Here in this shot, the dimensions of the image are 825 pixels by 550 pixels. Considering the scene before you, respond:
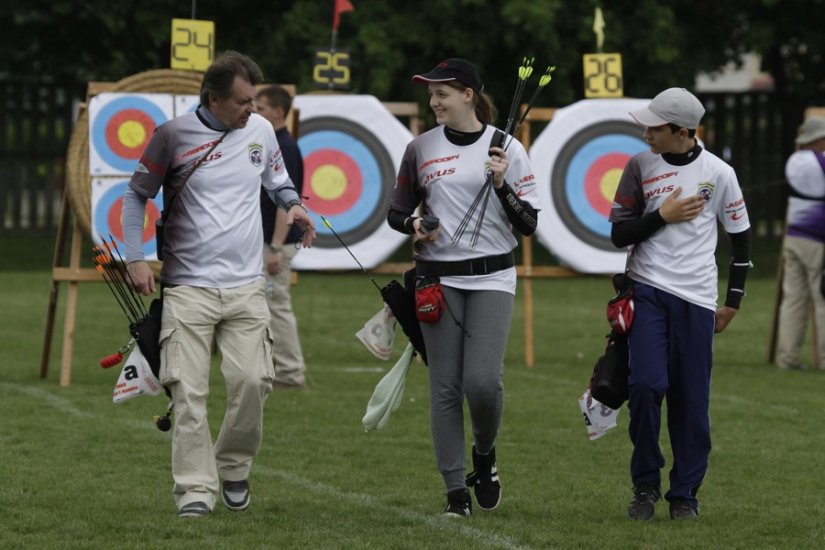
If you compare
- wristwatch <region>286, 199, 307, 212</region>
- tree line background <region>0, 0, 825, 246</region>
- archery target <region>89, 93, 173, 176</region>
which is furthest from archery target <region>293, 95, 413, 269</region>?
tree line background <region>0, 0, 825, 246</region>

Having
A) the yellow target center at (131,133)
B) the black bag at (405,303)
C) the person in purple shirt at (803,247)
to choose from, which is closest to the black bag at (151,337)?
the black bag at (405,303)

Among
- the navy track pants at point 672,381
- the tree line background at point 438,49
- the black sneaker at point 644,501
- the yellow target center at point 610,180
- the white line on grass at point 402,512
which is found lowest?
the white line on grass at point 402,512

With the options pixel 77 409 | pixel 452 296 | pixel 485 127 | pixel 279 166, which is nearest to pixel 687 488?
pixel 452 296

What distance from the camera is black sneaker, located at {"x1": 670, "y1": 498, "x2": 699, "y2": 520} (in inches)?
280

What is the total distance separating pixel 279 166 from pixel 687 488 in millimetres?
2146

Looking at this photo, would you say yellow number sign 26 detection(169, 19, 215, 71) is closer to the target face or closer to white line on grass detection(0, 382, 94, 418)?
the target face

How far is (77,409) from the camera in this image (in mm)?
10578

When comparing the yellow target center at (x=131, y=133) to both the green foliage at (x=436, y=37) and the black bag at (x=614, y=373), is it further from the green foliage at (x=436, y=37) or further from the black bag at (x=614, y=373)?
the green foliage at (x=436, y=37)

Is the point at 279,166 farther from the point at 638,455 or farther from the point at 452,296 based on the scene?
the point at 638,455

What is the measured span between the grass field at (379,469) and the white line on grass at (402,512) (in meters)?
0.01

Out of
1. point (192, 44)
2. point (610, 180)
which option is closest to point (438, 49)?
point (610, 180)

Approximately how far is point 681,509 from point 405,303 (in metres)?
1.41

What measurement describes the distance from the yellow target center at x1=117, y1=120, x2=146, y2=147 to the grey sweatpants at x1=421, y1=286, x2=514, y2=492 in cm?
520

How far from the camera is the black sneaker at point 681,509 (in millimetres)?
7102
